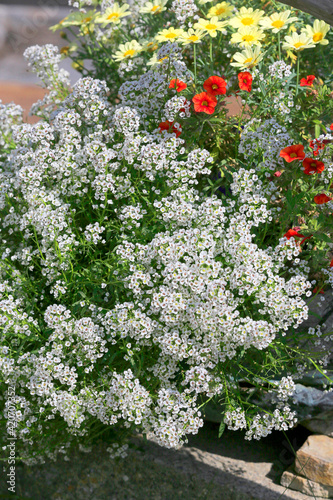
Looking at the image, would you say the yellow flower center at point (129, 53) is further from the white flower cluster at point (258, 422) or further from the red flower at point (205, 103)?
the white flower cluster at point (258, 422)

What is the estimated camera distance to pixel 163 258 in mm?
2488

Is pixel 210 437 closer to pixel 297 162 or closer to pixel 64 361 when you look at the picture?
pixel 64 361

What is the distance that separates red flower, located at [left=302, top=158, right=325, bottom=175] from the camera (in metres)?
2.66

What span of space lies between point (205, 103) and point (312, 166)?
0.61 meters

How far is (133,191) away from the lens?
281cm

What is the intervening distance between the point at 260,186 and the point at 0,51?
28.0ft

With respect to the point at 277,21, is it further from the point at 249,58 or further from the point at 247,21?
the point at 249,58

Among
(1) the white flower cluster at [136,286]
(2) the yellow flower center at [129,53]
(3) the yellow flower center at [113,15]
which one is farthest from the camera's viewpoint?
(3) the yellow flower center at [113,15]

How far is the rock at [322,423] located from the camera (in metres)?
3.15

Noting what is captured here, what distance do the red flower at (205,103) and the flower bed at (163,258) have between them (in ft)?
0.04

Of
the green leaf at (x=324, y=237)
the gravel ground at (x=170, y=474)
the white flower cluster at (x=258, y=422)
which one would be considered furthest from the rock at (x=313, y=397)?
the green leaf at (x=324, y=237)

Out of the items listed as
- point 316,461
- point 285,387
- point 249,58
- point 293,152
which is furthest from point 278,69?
point 316,461

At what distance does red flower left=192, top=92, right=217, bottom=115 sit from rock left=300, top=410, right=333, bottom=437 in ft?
5.67

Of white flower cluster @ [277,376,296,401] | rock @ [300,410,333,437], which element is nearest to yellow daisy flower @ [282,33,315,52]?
white flower cluster @ [277,376,296,401]
